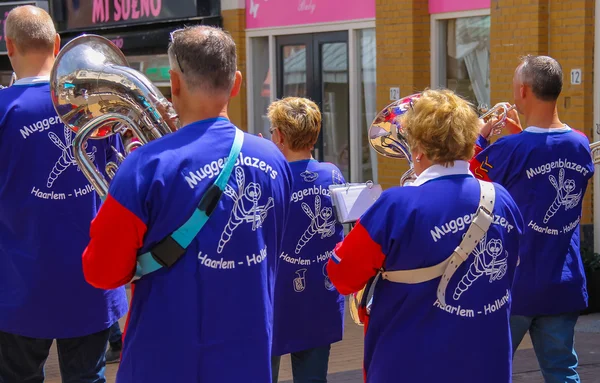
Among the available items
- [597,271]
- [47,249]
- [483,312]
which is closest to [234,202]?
[483,312]

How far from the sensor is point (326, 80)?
473 inches

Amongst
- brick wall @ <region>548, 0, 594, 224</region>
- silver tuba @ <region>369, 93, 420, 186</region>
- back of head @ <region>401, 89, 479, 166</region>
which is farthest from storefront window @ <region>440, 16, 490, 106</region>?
back of head @ <region>401, 89, 479, 166</region>

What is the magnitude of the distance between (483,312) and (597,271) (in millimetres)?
4981

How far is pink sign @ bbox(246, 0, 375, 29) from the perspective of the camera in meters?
11.2

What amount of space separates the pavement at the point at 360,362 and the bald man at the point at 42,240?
1.95 meters

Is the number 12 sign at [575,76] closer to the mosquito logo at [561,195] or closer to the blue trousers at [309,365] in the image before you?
the mosquito logo at [561,195]

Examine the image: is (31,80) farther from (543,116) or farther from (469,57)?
(469,57)

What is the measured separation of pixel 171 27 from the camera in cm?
1377

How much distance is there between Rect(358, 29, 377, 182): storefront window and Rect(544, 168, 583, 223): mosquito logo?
6.60 m

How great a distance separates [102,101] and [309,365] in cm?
184

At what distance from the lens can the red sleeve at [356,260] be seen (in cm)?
329

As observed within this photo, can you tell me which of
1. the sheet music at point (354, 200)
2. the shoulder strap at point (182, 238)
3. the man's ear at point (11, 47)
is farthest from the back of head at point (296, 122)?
the shoulder strap at point (182, 238)

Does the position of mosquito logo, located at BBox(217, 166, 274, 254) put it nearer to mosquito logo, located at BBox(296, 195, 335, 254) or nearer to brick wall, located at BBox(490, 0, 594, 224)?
mosquito logo, located at BBox(296, 195, 335, 254)

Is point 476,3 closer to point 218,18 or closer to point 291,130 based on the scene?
point 218,18
